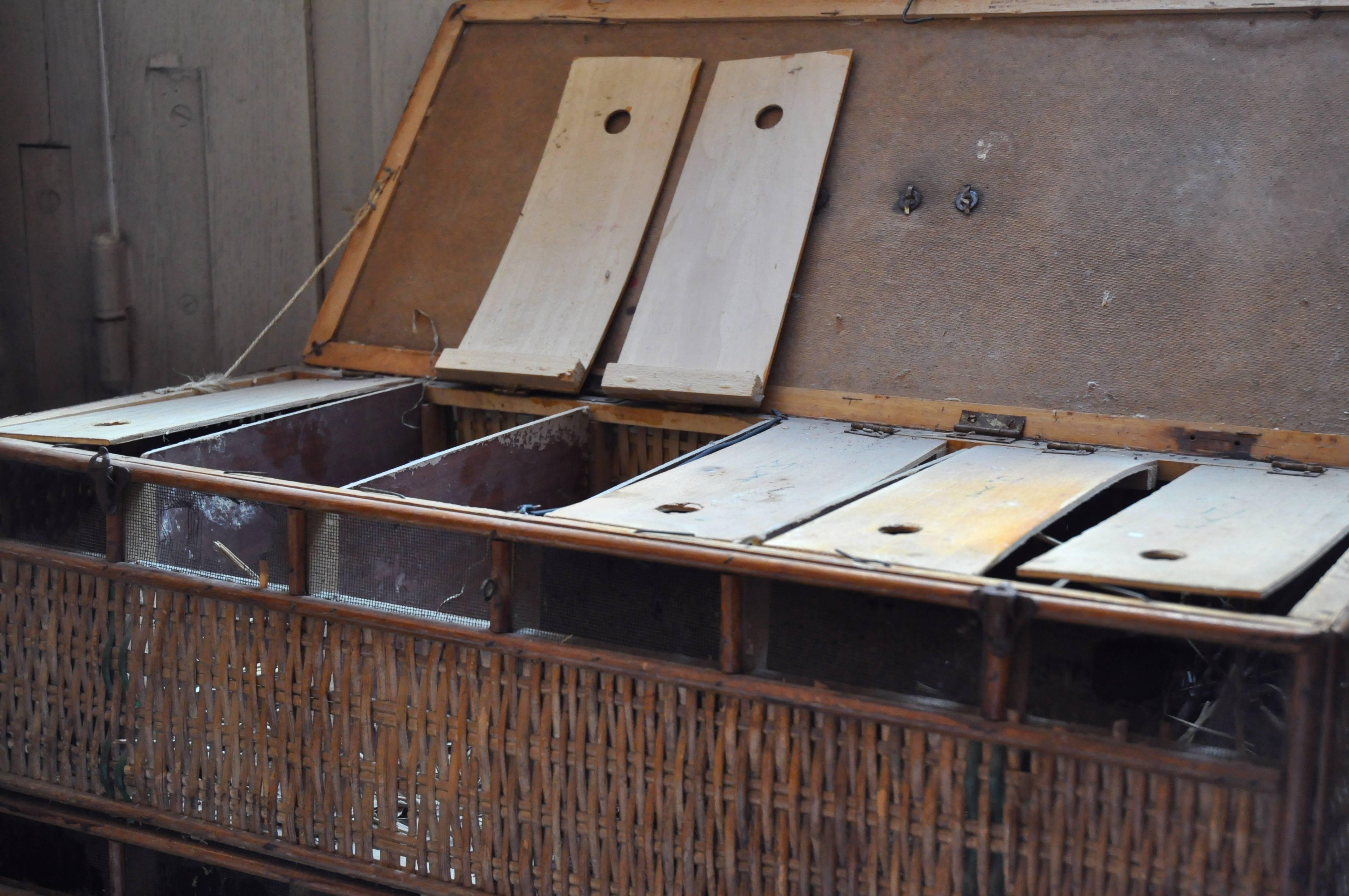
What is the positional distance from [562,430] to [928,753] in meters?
1.23

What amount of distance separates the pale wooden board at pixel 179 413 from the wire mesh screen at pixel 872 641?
1.25 metres

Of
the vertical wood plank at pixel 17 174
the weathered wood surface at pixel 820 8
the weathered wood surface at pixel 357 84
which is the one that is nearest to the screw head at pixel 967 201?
the weathered wood surface at pixel 820 8

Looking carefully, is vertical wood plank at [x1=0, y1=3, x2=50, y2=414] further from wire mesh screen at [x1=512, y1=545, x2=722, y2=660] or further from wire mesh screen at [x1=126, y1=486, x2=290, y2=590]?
wire mesh screen at [x1=512, y1=545, x2=722, y2=660]

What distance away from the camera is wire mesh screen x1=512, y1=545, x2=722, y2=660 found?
1802mm

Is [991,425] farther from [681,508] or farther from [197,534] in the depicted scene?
[197,534]

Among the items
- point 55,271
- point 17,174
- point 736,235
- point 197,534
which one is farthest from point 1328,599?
point 17,174

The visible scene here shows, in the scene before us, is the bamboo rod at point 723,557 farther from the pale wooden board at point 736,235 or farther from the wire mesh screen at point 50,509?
the pale wooden board at point 736,235

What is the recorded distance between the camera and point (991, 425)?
7.82 feet

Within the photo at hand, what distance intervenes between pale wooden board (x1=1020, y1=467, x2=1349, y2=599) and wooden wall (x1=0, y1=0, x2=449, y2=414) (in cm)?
238

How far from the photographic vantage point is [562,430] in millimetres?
2643

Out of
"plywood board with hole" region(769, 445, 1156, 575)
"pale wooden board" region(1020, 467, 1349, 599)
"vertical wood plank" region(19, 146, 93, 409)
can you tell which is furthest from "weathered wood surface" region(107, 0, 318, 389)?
"pale wooden board" region(1020, 467, 1349, 599)

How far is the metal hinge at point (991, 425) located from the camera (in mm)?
A: 2365

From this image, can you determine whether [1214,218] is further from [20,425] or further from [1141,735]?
[20,425]

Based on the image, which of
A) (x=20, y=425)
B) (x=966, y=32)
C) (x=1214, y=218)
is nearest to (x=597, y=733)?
(x=20, y=425)
